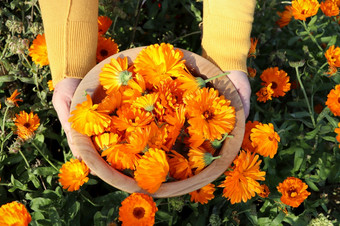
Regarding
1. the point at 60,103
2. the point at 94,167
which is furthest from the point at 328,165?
the point at 60,103

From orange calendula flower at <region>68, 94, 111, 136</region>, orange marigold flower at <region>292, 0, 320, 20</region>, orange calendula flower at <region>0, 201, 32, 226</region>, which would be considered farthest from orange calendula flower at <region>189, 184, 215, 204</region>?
orange marigold flower at <region>292, 0, 320, 20</region>

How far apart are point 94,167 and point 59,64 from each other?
431 millimetres

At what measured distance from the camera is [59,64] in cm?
117

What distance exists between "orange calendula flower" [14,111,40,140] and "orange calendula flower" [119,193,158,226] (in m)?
0.45

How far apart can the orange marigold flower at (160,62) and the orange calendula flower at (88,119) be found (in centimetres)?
19

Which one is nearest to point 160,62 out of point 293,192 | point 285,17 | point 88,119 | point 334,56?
point 88,119

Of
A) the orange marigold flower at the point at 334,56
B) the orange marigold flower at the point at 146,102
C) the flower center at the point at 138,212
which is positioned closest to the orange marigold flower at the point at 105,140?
the orange marigold flower at the point at 146,102

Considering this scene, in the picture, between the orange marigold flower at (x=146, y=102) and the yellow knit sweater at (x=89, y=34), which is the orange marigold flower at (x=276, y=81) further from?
the orange marigold flower at (x=146, y=102)

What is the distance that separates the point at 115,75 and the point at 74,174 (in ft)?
1.19

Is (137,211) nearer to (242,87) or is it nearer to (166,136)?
(166,136)

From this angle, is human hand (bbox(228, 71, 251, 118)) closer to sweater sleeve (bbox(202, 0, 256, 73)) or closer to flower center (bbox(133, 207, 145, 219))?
sweater sleeve (bbox(202, 0, 256, 73))

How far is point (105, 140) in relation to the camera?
969 millimetres

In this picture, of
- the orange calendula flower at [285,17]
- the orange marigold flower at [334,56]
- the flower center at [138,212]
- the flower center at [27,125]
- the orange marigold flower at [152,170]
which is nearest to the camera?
the orange marigold flower at [152,170]

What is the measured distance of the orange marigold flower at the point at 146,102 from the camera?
0.95 m
